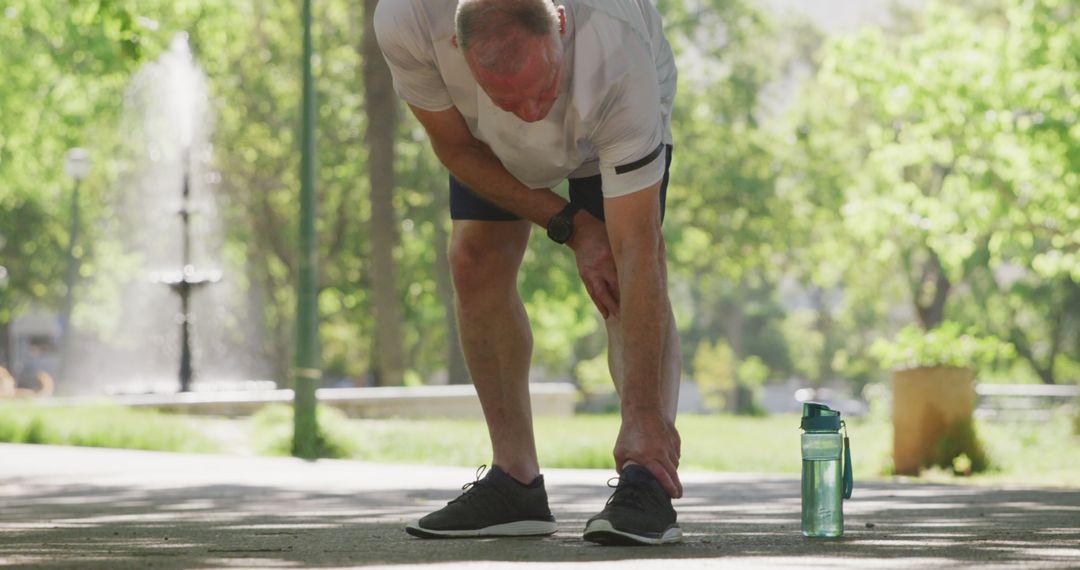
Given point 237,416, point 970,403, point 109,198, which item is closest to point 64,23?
point 237,416

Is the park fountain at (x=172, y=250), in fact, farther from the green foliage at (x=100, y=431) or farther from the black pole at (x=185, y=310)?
the green foliage at (x=100, y=431)

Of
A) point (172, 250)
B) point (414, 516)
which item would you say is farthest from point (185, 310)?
point (414, 516)

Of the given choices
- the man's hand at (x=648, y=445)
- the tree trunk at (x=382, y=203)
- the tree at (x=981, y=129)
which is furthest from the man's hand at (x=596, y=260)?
the tree trunk at (x=382, y=203)

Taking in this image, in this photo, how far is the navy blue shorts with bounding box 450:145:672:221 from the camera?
15.5ft

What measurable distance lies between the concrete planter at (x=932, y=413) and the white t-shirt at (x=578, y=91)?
29.2 ft

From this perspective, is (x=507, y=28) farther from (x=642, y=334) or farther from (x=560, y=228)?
(x=642, y=334)

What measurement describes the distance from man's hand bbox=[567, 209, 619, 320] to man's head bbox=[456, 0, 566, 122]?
590mm

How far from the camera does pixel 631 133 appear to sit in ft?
14.1

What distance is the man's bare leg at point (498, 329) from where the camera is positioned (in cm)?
499

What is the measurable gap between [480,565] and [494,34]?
1244 mm

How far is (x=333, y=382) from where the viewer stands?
66.9 metres

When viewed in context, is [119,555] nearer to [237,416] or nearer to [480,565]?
[480,565]

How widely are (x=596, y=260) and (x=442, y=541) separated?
853 millimetres

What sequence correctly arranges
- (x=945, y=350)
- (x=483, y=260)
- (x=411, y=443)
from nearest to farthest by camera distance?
(x=483, y=260) < (x=945, y=350) < (x=411, y=443)
